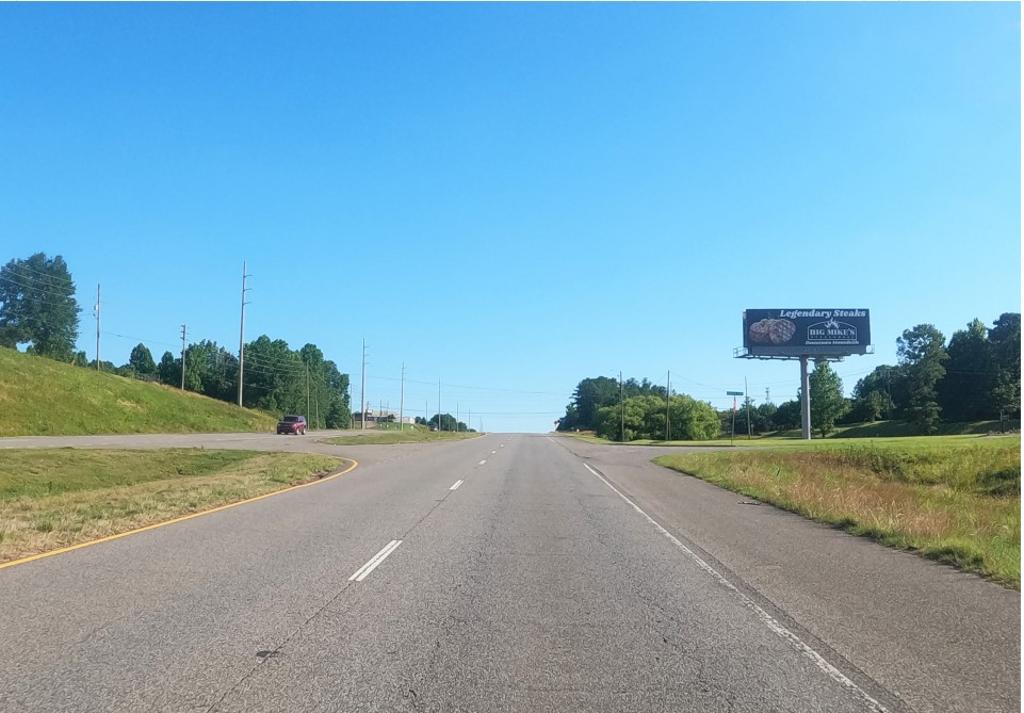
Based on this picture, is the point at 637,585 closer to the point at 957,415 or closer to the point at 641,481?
the point at 641,481

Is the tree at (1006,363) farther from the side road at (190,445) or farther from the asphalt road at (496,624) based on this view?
the asphalt road at (496,624)

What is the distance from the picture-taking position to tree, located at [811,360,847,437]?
114 meters

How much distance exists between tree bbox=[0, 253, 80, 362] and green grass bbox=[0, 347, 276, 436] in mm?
42660

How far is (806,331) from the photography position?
91500mm

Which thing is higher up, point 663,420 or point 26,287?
point 26,287

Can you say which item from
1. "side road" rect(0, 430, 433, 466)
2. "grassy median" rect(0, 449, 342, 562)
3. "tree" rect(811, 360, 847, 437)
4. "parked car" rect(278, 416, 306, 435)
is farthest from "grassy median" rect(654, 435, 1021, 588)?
"tree" rect(811, 360, 847, 437)

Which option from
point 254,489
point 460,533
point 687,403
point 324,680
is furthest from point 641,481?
point 687,403

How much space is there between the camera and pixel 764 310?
92750 mm

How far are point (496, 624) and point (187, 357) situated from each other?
150m

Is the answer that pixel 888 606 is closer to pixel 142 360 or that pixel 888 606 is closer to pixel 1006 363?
pixel 1006 363

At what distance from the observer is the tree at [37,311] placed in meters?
113

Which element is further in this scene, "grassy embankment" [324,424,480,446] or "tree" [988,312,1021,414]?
"tree" [988,312,1021,414]

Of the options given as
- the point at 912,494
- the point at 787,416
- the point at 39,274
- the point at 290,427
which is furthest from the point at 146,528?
the point at 787,416

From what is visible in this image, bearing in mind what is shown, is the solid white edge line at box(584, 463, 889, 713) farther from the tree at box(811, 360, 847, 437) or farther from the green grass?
the tree at box(811, 360, 847, 437)
